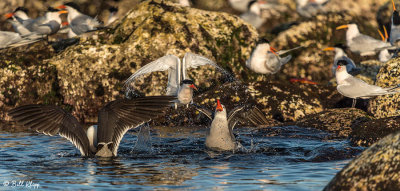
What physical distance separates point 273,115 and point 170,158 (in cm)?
362

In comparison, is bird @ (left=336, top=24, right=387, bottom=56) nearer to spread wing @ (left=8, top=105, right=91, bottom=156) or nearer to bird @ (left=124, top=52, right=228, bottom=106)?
bird @ (left=124, top=52, right=228, bottom=106)

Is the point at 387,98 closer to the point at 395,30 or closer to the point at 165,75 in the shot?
the point at 165,75

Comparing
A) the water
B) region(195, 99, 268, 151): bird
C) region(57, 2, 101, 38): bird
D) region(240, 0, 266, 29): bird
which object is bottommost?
the water

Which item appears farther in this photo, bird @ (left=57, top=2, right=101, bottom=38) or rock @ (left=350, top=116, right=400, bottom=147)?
bird @ (left=57, top=2, right=101, bottom=38)

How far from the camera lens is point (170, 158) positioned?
30.2 ft

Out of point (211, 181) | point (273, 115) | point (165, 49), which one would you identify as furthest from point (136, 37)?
point (211, 181)

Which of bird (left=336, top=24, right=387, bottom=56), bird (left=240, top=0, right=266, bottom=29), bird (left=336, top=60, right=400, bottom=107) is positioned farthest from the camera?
bird (left=240, top=0, right=266, bottom=29)

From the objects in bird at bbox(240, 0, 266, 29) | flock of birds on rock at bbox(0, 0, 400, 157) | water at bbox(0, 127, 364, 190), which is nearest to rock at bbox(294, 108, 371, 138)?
water at bbox(0, 127, 364, 190)

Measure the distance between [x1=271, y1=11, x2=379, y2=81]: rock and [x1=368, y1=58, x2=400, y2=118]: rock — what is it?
17.1 feet

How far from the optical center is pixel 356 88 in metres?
11.8

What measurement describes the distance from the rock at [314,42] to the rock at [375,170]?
10987mm

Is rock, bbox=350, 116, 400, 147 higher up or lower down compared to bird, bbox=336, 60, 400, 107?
lower down

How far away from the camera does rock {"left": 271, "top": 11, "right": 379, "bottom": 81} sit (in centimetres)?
1730

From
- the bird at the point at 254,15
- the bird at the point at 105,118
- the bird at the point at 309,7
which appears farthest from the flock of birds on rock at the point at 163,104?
the bird at the point at 254,15
